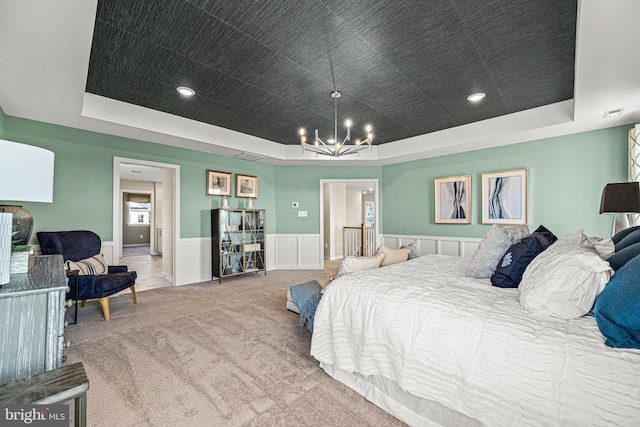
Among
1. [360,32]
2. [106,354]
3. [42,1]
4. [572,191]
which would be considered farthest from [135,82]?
[572,191]

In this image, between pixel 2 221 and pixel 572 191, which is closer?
pixel 2 221

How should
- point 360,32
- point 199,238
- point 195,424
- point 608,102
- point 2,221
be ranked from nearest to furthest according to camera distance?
point 2,221 < point 195,424 < point 360,32 < point 608,102 < point 199,238

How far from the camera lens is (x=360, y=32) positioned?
2.29 m

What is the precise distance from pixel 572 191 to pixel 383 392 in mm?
4263

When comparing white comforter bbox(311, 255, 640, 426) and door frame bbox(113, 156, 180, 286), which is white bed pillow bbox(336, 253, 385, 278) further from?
door frame bbox(113, 156, 180, 286)

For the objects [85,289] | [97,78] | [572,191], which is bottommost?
[85,289]

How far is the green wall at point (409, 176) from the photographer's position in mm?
3652

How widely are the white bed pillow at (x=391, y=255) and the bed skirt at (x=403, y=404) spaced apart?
1212 mm

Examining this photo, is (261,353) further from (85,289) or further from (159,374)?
(85,289)

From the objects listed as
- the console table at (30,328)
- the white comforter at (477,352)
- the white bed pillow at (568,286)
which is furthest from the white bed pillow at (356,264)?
the console table at (30,328)

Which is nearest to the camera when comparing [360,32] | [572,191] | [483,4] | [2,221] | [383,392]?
[2,221]

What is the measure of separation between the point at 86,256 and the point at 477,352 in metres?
4.32

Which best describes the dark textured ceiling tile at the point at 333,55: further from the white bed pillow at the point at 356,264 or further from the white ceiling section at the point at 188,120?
Answer: the white bed pillow at the point at 356,264

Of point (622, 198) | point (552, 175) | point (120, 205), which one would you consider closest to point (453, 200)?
point (552, 175)
